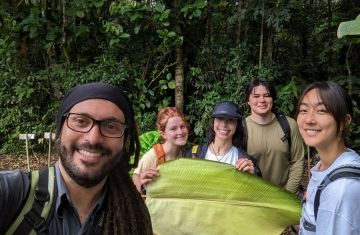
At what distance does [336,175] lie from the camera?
152 centimetres

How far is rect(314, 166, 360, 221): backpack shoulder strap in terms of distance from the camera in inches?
59.1

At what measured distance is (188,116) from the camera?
289 inches

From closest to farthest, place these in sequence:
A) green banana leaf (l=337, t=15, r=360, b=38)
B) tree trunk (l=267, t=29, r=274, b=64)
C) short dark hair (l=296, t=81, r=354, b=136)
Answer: green banana leaf (l=337, t=15, r=360, b=38) < short dark hair (l=296, t=81, r=354, b=136) < tree trunk (l=267, t=29, r=274, b=64)

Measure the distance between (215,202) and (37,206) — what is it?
1.45m

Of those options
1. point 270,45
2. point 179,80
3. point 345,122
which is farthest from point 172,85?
point 345,122

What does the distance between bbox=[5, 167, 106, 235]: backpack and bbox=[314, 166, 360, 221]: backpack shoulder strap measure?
1058 mm

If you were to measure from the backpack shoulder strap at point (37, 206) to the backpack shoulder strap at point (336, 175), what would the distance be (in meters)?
1.06

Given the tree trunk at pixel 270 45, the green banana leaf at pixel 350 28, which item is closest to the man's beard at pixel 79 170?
the green banana leaf at pixel 350 28

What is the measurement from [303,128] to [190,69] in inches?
228

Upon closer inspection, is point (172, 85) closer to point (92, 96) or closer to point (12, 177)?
point (92, 96)

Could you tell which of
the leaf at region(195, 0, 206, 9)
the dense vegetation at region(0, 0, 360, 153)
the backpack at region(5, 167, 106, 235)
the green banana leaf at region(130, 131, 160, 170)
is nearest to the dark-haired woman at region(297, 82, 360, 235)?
the backpack at region(5, 167, 106, 235)

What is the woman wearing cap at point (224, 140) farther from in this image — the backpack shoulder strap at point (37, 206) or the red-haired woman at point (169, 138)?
the backpack shoulder strap at point (37, 206)

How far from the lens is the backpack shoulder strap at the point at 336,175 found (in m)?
1.50

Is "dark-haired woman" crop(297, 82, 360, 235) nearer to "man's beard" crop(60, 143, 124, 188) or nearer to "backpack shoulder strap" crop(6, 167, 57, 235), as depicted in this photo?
"man's beard" crop(60, 143, 124, 188)
